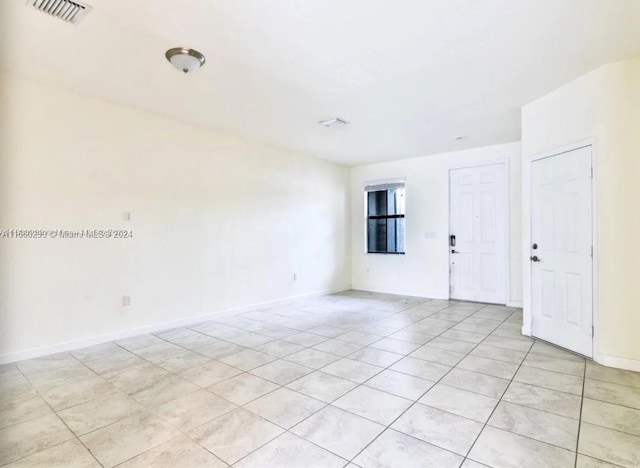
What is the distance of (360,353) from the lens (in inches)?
132

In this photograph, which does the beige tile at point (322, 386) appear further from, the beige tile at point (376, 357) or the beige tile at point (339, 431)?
the beige tile at point (376, 357)

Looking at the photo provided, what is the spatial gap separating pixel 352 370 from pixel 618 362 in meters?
Answer: 2.37

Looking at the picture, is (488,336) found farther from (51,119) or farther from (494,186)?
(51,119)

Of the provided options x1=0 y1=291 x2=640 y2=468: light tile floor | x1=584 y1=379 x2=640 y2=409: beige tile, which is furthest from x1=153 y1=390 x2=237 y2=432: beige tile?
x1=584 y1=379 x2=640 y2=409: beige tile

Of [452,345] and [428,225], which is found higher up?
[428,225]

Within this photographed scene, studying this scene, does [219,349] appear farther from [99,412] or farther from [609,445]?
[609,445]

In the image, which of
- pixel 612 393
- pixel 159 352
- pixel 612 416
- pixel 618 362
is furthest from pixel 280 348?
pixel 618 362

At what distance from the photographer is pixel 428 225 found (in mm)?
6363

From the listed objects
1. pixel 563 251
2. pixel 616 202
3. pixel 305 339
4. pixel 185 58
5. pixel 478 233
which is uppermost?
pixel 185 58

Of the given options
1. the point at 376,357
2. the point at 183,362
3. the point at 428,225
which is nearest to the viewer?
the point at 183,362

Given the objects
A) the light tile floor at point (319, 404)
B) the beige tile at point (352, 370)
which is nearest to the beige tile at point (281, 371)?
the light tile floor at point (319, 404)

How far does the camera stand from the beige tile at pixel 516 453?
1715 millimetres

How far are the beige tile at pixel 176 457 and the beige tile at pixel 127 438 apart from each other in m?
0.06

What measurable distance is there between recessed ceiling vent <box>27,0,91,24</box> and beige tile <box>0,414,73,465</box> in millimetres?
2733
